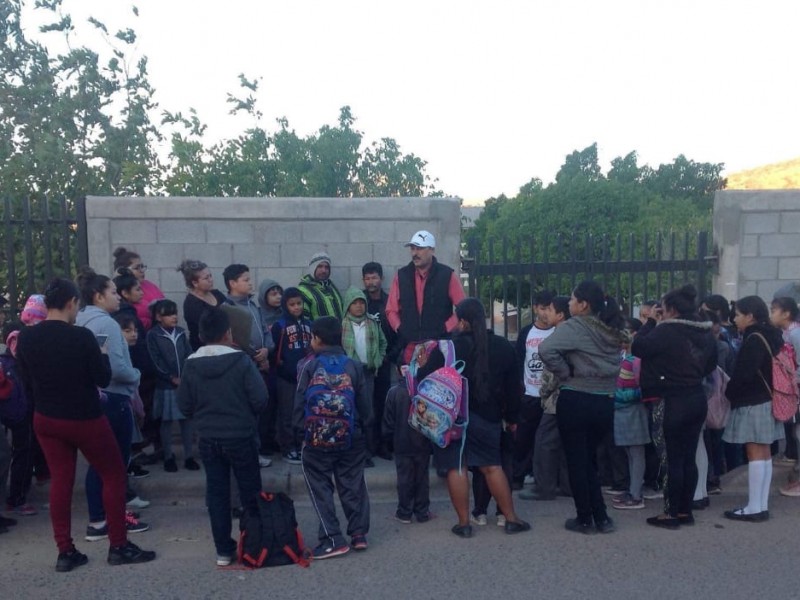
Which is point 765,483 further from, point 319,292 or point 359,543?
point 319,292

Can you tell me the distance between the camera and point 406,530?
5719mm

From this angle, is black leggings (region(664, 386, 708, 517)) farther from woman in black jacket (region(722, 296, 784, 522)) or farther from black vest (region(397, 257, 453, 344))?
black vest (region(397, 257, 453, 344))

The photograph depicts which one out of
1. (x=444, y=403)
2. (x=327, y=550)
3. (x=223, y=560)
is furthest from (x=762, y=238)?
(x=223, y=560)

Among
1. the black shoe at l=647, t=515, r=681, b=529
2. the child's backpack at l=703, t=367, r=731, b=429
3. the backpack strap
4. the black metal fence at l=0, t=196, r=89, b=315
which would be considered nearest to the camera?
the black shoe at l=647, t=515, r=681, b=529

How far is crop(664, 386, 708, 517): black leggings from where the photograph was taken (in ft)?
17.9

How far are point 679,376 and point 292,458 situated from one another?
3268 mm

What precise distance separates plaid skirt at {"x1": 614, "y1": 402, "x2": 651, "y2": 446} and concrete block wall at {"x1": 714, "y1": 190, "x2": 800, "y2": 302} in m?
2.81

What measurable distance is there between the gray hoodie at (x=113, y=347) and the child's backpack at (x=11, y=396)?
75 centimetres

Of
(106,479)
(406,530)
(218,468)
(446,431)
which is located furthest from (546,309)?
(106,479)

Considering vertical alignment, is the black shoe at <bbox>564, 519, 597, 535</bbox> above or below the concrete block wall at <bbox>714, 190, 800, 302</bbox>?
below

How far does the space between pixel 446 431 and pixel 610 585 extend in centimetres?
132

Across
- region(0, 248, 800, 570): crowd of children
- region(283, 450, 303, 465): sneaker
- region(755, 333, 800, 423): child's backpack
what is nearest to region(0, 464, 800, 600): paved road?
region(0, 248, 800, 570): crowd of children

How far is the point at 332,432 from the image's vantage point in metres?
5.11

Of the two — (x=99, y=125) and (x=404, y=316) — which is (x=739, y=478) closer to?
(x=404, y=316)
